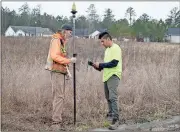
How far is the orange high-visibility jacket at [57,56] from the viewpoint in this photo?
6.38m

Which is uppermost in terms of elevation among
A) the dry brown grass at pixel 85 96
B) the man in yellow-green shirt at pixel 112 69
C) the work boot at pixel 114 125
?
the man in yellow-green shirt at pixel 112 69

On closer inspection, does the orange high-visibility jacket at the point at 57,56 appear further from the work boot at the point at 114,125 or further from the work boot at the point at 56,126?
the work boot at the point at 114,125

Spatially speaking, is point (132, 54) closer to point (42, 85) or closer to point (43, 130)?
point (42, 85)

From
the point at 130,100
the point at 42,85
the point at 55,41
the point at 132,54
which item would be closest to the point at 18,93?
the point at 42,85

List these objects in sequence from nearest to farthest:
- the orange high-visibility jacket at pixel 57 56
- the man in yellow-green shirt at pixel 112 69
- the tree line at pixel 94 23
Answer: the orange high-visibility jacket at pixel 57 56 < the man in yellow-green shirt at pixel 112 69 < the tree line at pixel 94 23

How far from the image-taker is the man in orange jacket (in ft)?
21.1

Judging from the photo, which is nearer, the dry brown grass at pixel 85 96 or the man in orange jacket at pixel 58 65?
the man in orange jacket at pixel 58 65

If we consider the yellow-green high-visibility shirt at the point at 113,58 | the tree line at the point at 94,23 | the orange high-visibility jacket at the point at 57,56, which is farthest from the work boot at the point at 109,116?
the tree line at the point at 94,23

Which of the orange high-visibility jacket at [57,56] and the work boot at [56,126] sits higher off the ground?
the orange high-visibility jacket at [57,56]

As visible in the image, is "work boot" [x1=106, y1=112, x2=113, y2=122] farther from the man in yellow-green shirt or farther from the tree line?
the tree line

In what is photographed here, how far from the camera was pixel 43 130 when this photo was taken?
632 centimetres

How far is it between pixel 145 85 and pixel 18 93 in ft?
11.9

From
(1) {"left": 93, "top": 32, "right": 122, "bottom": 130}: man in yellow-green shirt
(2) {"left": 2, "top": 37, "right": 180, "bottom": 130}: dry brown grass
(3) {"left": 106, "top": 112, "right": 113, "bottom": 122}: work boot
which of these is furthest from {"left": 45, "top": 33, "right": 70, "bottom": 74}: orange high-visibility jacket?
(3) {"left": 106, "top": 112, "right": 113, "bottom": 122}: work boot

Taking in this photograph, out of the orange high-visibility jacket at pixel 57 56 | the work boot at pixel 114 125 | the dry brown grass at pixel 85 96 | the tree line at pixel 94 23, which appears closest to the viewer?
the orange high-visibility jacket at pixel 57 56
